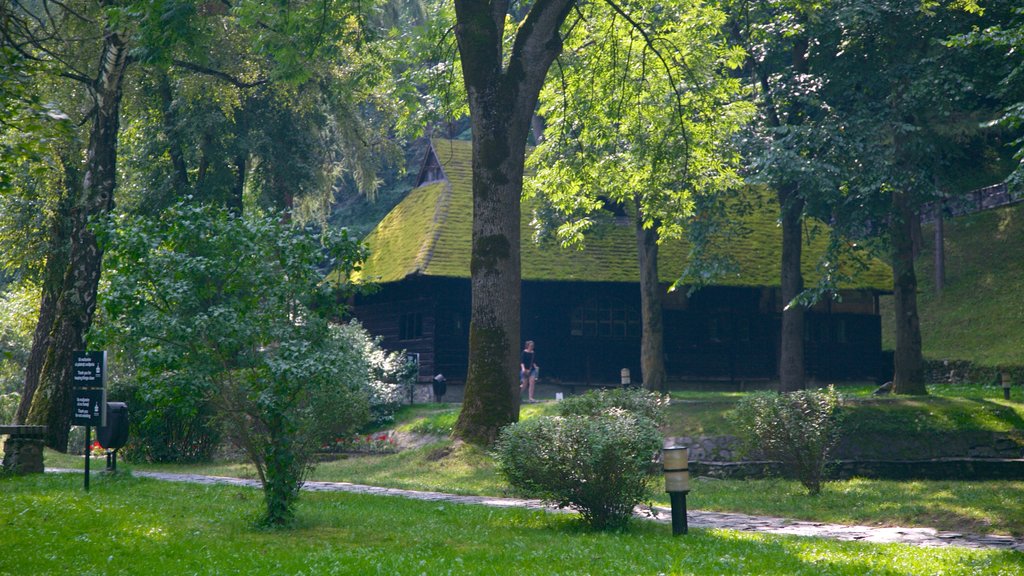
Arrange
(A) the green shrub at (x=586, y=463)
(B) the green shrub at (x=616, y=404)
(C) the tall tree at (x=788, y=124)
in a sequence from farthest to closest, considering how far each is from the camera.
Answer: (C) the tall tree at (x=788, y=124) → (B) the green shrub at (x=616, y=404) → (A) the green shrub at (x=586, y=463)

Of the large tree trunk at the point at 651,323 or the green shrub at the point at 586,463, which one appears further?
the large tree trunk at the point at 651,323

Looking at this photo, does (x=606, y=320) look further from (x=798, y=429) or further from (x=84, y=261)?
(x=84, y=261)

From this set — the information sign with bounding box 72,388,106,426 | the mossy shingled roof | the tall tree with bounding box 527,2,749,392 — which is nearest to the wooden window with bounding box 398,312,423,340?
the mossy shingled roof

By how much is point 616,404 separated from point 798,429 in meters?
3.12

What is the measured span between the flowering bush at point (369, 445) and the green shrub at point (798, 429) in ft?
40.7

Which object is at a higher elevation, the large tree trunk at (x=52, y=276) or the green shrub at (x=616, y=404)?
the large tree trunk at (x=52, y=276)

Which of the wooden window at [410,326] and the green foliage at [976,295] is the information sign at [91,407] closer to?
the wooden window at [410,326]

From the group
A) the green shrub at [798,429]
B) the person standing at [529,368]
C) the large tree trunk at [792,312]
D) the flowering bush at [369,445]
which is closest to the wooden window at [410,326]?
the person standing at [529,368]

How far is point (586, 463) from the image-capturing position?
10.4 metres

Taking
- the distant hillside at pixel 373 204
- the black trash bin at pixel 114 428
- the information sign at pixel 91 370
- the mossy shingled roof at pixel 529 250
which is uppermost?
the distant hillside at pixel 373 204

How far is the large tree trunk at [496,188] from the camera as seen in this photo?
693 inches

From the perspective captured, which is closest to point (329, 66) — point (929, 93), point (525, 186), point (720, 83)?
point (525, 186)

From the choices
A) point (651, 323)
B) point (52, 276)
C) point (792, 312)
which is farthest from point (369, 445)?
point (792, 312)

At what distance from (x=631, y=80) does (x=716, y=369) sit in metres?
15.3
